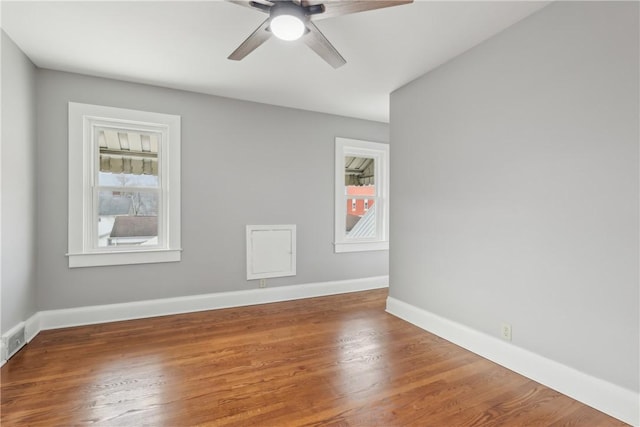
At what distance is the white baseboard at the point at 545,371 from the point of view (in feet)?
5.74

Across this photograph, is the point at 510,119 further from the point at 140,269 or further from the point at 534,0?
the point at 140,269

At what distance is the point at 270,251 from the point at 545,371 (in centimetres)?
299

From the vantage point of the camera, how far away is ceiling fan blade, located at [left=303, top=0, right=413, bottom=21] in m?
1.70

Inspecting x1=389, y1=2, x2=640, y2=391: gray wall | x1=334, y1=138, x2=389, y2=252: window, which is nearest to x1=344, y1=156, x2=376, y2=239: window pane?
x1=334, y1=138, x2=389, y2=252: window

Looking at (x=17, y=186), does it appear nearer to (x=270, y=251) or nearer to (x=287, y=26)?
(x=270, y=251)

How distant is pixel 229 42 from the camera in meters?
2.56

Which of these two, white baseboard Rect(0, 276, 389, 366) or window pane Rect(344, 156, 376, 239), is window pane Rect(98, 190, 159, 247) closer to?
white baseboard Rect(0, 276, 389, 366)

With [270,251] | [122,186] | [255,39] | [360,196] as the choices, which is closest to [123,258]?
[122,186]

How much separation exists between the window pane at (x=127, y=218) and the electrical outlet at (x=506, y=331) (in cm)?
358

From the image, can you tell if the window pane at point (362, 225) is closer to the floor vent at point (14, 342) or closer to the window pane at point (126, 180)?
the window pane at point (126, 180)

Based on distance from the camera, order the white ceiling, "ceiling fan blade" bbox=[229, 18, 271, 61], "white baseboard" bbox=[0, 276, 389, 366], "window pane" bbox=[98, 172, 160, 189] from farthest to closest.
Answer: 1. "window pane" bbox=[98, 172, 160, 189]
2. "white baseboard" bbox=[0, 276, 389, 366]
3. the white ceiling
4. "ceiling fan blade" bbox=[229, 18, 271, 61]

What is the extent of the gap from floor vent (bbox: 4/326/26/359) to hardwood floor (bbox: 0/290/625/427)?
0.06 m

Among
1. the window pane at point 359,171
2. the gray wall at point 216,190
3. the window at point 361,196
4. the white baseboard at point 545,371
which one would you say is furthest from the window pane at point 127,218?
the white baseboard at point 545,371

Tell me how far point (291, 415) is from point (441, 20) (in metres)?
2.83
